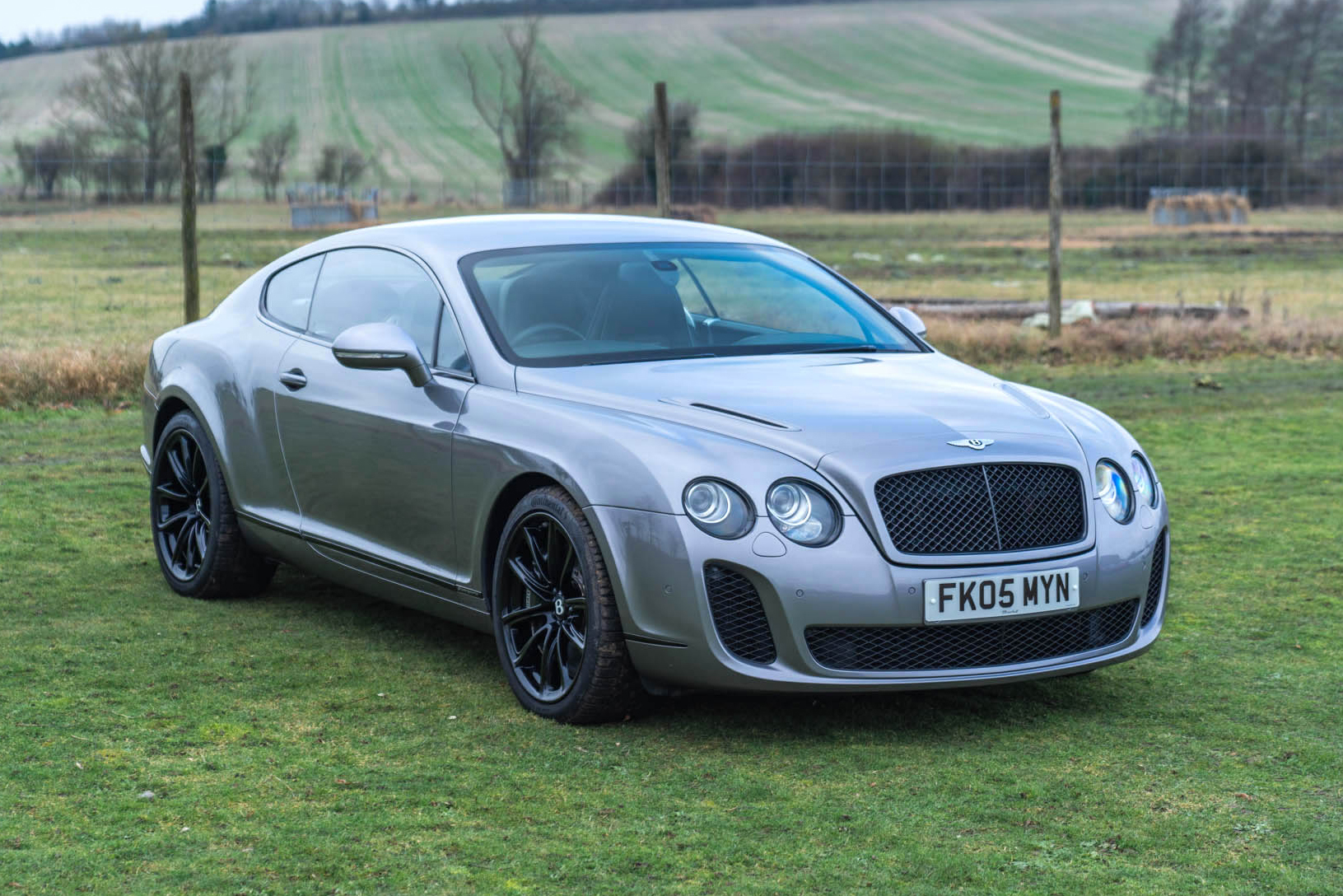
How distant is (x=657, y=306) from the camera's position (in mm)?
5773

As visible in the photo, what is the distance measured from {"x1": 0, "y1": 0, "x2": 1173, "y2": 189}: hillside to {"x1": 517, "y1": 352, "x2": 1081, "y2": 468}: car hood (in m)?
63.5

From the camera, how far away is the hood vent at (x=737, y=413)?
4730 millimetres

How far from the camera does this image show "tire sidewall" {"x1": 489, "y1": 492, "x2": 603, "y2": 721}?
4734 millimetres

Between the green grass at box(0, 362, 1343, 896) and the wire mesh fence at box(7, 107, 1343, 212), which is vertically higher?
the wire mesh fence at box(7, 107, 1343, 212)

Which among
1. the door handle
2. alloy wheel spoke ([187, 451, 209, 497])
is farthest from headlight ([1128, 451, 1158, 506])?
alloy wheel spoke ([187, 451, 209, 497])

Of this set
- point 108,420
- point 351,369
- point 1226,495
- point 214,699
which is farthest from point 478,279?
point 108,420

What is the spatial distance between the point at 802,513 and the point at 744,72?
92.4 meters

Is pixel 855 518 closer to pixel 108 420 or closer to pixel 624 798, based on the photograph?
pixel 624 798

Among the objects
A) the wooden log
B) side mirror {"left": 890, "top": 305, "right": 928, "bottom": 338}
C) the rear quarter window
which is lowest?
the wooden log

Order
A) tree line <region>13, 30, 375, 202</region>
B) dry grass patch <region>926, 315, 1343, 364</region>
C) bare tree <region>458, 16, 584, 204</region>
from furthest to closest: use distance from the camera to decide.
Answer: bare tree <region>458, 16, 584, 204</region>, tree line <region>13, 30, 375, 202</region>, dry grass patch <region>926, 315, 1343, 364</region>

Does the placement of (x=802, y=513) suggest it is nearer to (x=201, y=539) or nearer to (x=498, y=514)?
(x=498, y=514)

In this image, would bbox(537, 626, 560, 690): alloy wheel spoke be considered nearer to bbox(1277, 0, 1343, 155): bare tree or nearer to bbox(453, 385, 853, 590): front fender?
bbox(453, 385, 853, 590): front fender

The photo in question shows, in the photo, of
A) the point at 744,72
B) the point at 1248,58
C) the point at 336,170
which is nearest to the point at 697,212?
the point at 336,170

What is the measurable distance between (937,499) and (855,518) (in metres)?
0.25
